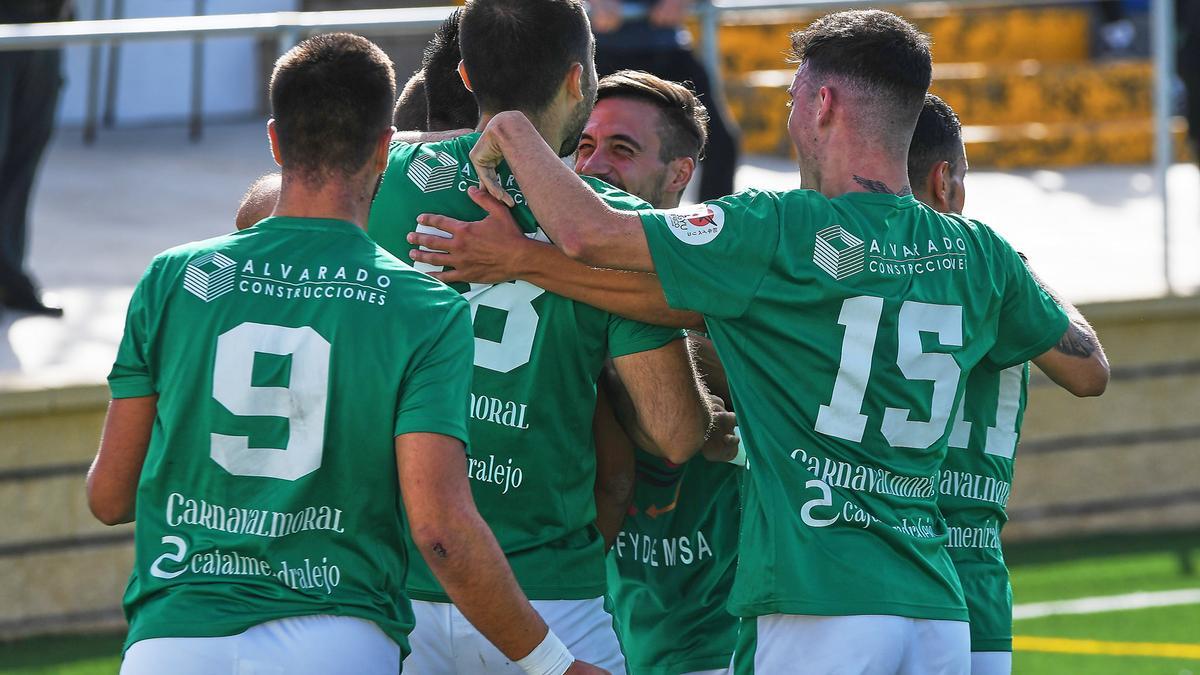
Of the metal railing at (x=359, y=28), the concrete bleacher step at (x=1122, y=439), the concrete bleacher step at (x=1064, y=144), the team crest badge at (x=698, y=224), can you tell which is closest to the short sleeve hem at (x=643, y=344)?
Answer: the team crest badge at (x=698, y=224)

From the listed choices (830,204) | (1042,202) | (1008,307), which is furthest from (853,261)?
(1042,202)

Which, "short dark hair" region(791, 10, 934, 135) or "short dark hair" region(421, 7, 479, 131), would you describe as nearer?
"short dark hair" region(791, 10, 934, 135)

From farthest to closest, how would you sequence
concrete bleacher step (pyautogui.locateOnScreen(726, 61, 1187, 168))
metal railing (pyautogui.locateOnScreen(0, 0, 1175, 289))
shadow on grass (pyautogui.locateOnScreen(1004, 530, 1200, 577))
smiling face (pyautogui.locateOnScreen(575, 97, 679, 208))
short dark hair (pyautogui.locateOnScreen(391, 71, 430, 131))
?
concrete bleacher step (pyautogui.locateOnScreen(726, 61, 1187, 168)) < shadow on grass (pyautogui.locateOnScreen(1004, 530, 1200, 577)) < metal railing (pyautogui.locateOnScreen(0, 0, 1175, 289)) < short dark hair (pyautogui.locateOnScreen(391, 71, 430, 131)) < smiling face (pyautogui.locateOnScreen(575, 97, 679, 208))

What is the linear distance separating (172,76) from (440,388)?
8.10m

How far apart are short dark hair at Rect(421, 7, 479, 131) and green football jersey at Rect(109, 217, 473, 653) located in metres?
1.00

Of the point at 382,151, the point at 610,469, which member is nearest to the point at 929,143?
the point at 610,469

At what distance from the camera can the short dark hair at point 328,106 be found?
8.86 ft

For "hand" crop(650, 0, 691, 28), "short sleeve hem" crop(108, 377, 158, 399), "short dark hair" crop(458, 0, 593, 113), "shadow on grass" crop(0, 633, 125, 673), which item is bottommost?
"shadow on grass" crop(0, 633, 125, 673)

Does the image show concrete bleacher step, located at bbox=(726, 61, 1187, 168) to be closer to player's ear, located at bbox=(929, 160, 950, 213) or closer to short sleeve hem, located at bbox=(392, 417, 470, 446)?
A: player's ear, located at bbox=(929, 160, 950, 213)

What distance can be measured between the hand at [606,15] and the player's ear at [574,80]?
386cm

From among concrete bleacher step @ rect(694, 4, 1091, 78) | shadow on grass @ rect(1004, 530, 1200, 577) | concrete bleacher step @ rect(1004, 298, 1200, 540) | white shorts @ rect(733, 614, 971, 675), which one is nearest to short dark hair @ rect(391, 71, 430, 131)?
white shorts @ rect(733, 614, 971, 675)

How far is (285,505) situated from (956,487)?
1597mm

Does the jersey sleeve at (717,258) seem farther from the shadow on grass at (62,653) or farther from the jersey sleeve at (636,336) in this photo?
the shadow on grass at (62,653)

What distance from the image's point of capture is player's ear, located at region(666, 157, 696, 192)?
3799 millimetres
